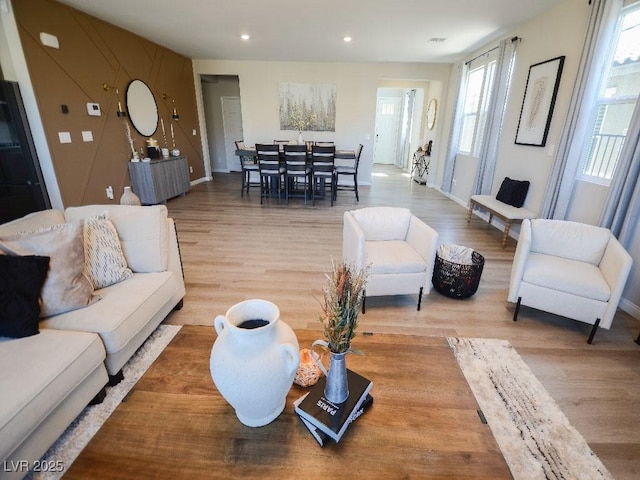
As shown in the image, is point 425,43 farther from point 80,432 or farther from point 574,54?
point 80,432

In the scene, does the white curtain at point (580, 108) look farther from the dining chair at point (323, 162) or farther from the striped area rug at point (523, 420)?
the dining chair at point (323, 162)

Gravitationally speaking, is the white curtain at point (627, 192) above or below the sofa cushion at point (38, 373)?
above

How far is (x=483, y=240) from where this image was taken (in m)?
3.94

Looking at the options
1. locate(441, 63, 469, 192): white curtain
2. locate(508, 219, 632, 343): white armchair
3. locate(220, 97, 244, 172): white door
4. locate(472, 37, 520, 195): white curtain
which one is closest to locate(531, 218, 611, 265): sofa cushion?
locate(508, 219, 632, 343): white armchair

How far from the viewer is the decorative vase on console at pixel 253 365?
92cm

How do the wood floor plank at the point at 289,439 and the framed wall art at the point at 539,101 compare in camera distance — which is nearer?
the wood floor plank at the point at 289,439

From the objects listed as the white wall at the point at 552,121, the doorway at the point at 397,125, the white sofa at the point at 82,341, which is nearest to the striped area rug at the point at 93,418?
the white sofa at the point at 82,341

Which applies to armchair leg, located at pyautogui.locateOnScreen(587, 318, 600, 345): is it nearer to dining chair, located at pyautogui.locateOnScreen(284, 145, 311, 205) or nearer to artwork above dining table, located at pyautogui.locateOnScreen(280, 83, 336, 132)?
dining chair, located at pyautogui.locateOnScreen(284, 145, 311, 205)

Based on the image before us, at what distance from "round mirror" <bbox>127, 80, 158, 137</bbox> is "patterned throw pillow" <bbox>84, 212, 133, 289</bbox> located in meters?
4.00

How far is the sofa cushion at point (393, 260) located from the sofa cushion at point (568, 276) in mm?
776

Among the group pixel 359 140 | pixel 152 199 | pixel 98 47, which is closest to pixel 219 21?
Result: pixel 98 47

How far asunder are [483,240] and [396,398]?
3.43 meters

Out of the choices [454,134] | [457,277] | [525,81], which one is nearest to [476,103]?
[454,134]

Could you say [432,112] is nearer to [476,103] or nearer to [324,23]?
[476,103]
